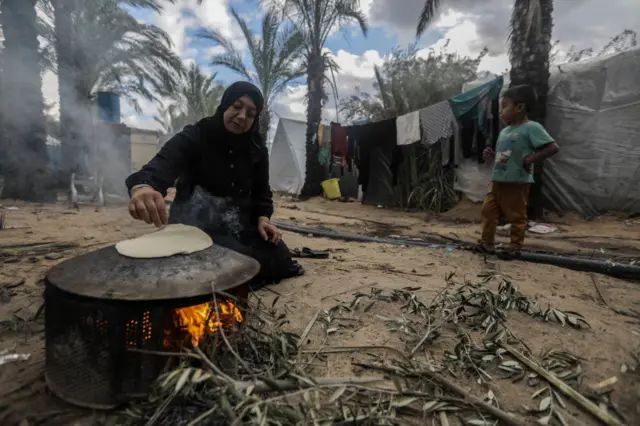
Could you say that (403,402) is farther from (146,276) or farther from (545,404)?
(146,276)

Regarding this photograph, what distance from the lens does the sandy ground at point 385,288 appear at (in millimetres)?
1396

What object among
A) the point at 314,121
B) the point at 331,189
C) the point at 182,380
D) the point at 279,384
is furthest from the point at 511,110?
the point at 314,121

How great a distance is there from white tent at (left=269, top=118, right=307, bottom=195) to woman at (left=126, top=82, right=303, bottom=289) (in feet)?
37.9

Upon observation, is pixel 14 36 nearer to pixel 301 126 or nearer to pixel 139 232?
pixel 139 232

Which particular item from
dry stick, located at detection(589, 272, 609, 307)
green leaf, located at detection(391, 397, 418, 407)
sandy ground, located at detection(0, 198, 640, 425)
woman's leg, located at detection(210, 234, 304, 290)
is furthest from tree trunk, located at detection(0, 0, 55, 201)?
dry stick, located at detection(589, 272, 609, 307)

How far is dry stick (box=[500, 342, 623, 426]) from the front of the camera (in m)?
1.21

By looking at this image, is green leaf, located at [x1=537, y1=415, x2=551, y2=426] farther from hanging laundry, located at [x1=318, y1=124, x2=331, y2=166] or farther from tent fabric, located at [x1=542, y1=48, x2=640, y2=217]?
hanging laundry, located at [x1=318, y1=124, x2=331, y2=166]

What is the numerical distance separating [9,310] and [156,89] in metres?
12.7

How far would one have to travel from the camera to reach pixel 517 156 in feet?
11.3

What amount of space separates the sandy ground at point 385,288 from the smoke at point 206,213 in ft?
1.90

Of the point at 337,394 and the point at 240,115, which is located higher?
the point at 240,115

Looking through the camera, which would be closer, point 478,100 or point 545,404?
point 545,404

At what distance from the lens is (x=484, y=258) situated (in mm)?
3441

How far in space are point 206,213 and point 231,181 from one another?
0.97ft
